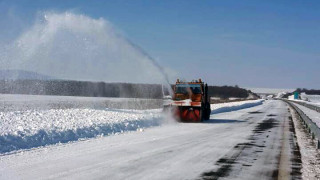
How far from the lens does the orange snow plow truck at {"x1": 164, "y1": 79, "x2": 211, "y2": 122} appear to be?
24156mm

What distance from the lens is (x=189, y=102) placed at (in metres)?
24.3

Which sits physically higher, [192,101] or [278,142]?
[192,101]

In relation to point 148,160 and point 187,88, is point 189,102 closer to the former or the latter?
point 187,88

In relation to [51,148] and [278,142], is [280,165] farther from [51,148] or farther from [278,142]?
[51,148]

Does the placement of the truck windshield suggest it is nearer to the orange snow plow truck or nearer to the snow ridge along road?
the orange snow plow truck

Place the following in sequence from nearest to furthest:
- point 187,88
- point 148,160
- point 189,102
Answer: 1. point 148,160
2. point 189,102
3. point 187,88

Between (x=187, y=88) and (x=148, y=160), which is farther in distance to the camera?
(x=187, y=88)

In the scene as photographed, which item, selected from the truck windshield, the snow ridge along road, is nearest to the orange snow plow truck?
the truck windshield

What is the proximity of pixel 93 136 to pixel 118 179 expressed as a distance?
7.97 meters

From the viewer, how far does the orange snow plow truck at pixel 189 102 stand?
79.3ft

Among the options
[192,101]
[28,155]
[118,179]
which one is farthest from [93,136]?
[192,101]

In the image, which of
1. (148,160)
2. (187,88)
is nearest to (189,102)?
(187,88)

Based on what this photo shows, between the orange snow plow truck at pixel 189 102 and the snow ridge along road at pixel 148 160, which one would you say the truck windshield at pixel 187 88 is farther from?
the snow ridge along road at pixel 148 160

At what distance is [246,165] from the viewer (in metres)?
9.36
